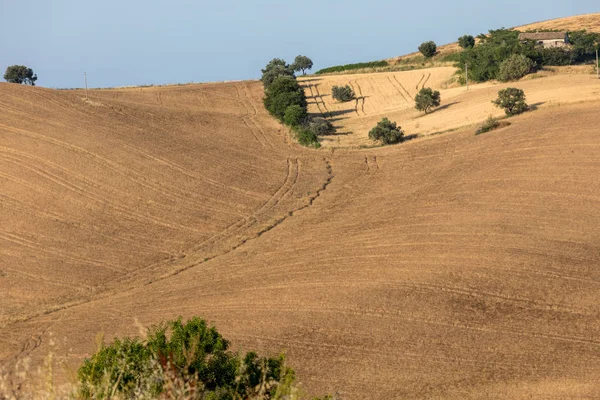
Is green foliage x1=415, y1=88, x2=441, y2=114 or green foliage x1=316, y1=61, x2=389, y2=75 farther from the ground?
green foliage x1=316, y1=61, x2=389, y2=75

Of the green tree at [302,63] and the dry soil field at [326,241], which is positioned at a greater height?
the green tree at [302,63]

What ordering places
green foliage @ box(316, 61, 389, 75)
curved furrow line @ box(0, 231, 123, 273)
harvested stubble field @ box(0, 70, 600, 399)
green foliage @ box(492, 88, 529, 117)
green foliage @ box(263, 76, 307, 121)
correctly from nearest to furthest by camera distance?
harvested stubble field @ box(0, 70, 600, 399), curved furrow line @ box(0, 231, 123, 273), green foliage @ box(492, 88, 529, 117), green foliage @ box(263, 76, 307, 121), green foliage @ box(316, 61, 389, 75)

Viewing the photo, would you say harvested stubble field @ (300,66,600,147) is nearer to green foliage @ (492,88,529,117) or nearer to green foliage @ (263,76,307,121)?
green foliage @ (492,88,529,117)

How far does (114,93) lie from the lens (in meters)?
89.9

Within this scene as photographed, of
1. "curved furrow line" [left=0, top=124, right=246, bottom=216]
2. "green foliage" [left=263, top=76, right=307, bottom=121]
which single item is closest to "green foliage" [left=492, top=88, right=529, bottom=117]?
"green foliage" [left=263, top=76, right=307, bottom=121]

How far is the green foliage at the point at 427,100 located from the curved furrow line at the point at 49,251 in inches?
1633

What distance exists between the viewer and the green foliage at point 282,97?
276ft

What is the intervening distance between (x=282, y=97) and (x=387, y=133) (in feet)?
58.1

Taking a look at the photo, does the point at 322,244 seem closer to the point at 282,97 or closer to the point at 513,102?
the point at 513,102

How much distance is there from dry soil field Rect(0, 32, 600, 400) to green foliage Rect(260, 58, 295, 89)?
21788 millimetres

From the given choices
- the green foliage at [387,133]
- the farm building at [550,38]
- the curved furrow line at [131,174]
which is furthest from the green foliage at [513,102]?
the farm building at [550,38]

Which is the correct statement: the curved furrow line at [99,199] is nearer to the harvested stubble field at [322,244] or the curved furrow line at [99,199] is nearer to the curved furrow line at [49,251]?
the harvested stubble field at [322,244]

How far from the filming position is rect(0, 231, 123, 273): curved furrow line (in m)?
46.6

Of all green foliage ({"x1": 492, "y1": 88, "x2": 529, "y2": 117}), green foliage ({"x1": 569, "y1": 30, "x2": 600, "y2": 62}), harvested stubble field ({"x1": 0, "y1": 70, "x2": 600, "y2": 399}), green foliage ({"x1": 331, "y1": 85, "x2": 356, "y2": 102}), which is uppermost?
green foliage ({"x1": 569, "y1": 30, "x2": 600, "y2": 62})
